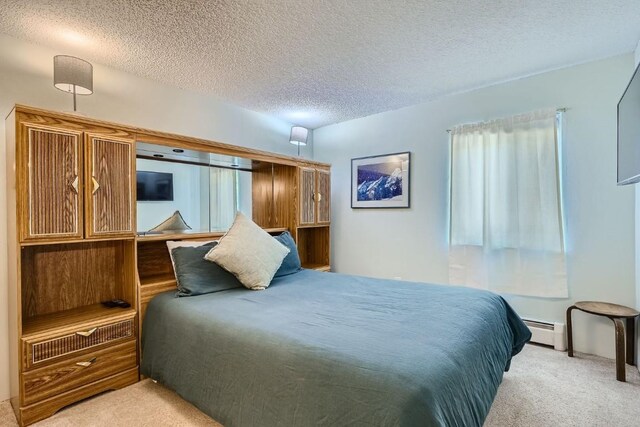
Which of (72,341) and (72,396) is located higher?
(72,341)

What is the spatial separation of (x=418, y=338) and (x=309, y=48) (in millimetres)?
2113

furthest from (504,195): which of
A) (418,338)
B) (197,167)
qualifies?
(197,167)

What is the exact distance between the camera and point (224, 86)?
10.2 ft

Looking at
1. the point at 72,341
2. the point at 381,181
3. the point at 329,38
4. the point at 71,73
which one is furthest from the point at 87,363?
the point at 381,181

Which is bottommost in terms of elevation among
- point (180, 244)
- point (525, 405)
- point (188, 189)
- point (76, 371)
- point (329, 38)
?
point (525, 405)

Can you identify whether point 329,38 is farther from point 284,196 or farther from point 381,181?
point 381,181

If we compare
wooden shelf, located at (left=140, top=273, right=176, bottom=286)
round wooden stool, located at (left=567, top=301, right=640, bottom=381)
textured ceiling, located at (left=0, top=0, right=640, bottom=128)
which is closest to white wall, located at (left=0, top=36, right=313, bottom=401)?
textured ceiling, located at (left=0, top=0, right=640, bottom=128)

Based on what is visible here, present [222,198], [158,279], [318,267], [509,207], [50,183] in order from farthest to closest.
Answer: [318,267]
[222,198]
[509,207]
[158,279]
[50,183]

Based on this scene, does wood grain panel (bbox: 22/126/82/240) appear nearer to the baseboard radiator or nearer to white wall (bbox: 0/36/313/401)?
white wall (bbox: 0/36/313/401)

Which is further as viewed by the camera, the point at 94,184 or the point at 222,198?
the point at 222,198

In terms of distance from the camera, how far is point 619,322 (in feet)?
7.55

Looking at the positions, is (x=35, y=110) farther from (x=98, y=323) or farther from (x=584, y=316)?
(x=584, y=316)

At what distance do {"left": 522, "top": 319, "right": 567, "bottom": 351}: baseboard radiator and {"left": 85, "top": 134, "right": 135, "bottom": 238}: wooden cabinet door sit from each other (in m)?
3.51

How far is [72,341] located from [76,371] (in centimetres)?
20
